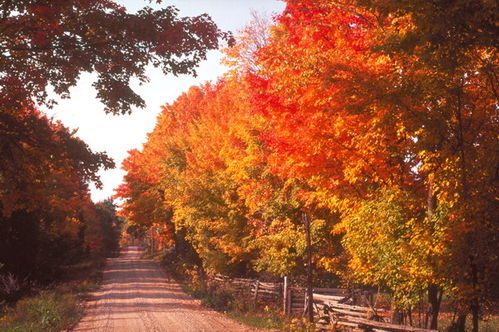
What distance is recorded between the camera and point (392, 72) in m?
9.84

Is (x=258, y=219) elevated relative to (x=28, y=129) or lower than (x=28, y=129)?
lower

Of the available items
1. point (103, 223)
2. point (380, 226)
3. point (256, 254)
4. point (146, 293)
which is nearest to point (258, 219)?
point (256, 254)

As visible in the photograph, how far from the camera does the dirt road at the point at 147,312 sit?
1619cm

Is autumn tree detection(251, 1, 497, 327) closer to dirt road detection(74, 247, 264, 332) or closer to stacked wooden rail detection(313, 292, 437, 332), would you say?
stacked wooden rail detection(313, 292, 437, 332)

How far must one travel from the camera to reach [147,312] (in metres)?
19.3

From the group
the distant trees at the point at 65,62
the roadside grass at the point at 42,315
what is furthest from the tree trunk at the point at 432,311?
the roadside grass at the point at 42,315

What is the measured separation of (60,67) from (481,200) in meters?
9.89

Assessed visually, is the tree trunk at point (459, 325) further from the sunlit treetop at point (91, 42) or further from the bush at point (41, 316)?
the bush at point (41, 316)

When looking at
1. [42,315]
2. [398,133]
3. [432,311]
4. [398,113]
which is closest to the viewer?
[398,113]

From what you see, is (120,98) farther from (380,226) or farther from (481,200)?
(481,200)

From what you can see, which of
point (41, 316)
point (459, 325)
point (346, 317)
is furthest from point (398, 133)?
point (41, 316)

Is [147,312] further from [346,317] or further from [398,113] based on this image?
[398,113]

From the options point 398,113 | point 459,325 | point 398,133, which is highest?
point 398,113

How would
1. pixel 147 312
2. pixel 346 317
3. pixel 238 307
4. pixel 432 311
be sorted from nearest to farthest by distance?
pixel 432 311, pixel 346 317, pixel 147 312, pixel 238 307
